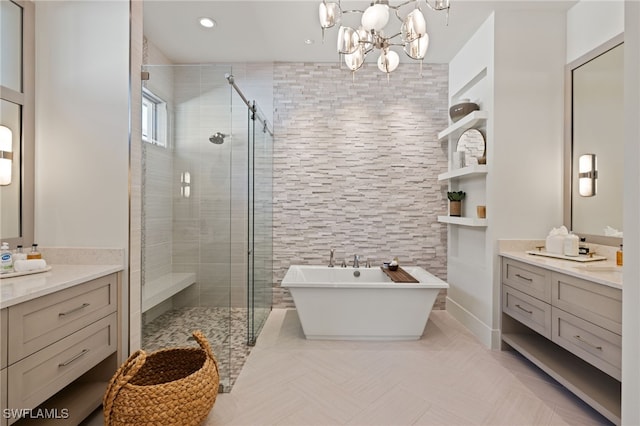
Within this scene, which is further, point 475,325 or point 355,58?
point 475,325

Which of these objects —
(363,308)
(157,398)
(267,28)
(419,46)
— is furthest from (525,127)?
(157,398)

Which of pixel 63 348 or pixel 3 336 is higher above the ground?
pixel 3 336

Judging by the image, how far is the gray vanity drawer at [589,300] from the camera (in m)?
1.60

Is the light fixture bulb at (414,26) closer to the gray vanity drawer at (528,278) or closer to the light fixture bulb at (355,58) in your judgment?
the light fixture bulb at (355,58)

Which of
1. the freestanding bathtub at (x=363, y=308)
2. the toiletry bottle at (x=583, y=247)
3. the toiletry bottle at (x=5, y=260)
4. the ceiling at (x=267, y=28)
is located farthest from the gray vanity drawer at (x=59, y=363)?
the toiletry bottle at (x=583, y=247)

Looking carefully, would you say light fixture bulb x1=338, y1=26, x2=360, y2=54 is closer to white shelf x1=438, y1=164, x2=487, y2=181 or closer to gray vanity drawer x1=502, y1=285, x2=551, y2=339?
white shelf x1=438, y1=164, x2=487, y2=181

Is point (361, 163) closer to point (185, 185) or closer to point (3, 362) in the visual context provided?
point (185, 185)

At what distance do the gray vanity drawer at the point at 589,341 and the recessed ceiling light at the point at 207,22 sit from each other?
11.7 feet

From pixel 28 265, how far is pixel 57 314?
0.39 meters

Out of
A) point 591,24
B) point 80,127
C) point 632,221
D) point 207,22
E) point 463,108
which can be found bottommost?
point 632,221

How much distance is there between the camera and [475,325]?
2.94 m

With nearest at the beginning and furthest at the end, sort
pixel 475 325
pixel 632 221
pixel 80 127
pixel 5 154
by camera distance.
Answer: pixel 632 221 → pixel 5 154 → pixel 80 127 → pixel 475 325

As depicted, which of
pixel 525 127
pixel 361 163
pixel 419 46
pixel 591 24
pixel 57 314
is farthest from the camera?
pixel 361 163

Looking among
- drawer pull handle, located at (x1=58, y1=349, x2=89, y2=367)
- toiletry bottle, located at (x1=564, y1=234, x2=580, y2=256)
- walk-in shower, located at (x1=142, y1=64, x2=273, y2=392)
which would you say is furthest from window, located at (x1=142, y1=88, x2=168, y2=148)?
toiletry bottle, located at (x1=564, y1=234, x2=580, y2=256)
